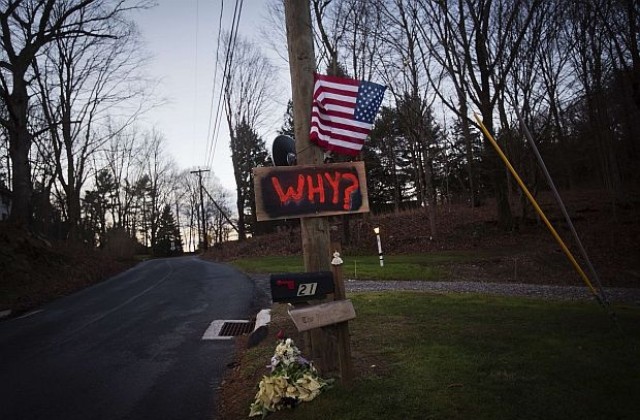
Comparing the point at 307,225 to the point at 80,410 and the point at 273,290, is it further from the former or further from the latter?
the point at 80,410

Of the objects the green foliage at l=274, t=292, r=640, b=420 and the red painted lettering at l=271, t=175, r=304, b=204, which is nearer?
the green foliage at l=274, t=292, r=640, b=420

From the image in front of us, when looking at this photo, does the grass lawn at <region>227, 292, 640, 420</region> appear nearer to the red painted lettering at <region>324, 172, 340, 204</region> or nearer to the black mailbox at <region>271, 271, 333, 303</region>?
the black mailbox at <region>271, 271, 333, 303</region>

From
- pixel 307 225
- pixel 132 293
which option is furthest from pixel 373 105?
pixel 132 293

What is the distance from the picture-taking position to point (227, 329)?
798 centimetres

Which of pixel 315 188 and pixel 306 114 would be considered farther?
pixel 306 114

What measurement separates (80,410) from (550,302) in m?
7.67

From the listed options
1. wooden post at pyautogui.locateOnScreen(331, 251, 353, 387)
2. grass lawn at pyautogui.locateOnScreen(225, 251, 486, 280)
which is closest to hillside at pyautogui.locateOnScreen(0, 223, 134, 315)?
grass lawn at pyautogui.locateOnScreen(225, 251, 486, 280)

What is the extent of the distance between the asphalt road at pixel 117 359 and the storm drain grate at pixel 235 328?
1.33 feet

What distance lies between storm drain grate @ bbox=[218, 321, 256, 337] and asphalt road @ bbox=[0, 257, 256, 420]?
1.33ft

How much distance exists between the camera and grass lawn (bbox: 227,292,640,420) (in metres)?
3.40

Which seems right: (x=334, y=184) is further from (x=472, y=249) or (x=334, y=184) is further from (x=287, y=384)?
(x=472, y=249)

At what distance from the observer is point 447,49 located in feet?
56.6

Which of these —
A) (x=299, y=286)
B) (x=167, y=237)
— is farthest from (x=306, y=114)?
(x=167, y=237)

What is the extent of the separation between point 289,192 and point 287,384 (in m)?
1.80
